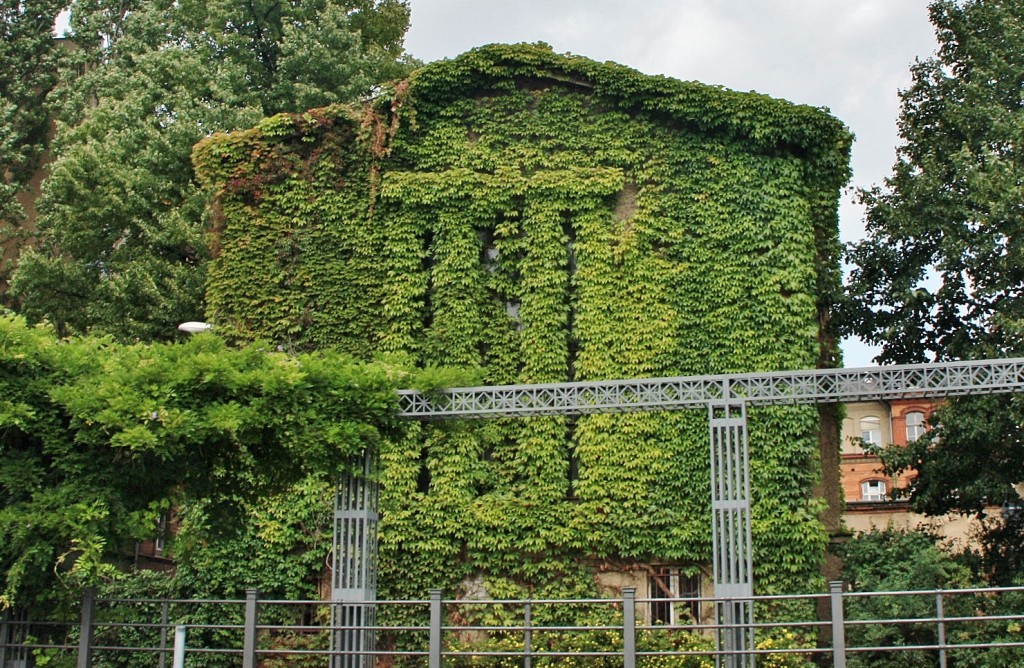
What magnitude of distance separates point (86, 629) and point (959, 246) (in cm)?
1570

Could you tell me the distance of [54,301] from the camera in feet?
94.8

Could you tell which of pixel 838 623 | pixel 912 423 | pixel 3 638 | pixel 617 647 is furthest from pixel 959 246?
pixel 912 423

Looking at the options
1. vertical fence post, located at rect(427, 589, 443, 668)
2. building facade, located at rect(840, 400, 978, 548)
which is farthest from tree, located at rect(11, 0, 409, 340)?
building facade, located at rect(840, 400, 978, 548)

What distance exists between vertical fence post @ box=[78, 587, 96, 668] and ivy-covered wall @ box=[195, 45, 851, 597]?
7.10 meters

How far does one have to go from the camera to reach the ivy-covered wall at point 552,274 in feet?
68.3

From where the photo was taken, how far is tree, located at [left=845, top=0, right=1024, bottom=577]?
21.2 meters

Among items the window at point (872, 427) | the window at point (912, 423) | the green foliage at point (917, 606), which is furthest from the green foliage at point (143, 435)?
the window at point (872, 427)

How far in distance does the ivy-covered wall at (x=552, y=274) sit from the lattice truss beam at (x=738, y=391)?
3.87 metres

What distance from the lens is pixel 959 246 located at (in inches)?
862

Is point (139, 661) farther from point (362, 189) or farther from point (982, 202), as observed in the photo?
point (982, 202)

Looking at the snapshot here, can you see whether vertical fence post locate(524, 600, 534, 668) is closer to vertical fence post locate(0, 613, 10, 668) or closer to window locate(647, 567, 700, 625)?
vertical fence post locate(0, 613, 10, 668)

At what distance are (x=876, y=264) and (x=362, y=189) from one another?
9.72m

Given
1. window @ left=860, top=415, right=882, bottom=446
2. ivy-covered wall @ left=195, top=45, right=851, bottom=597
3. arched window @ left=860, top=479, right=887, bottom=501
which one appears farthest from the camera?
window @ left=860, top=415, right=882, bottom=446

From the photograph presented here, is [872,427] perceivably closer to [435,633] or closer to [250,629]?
[435,633]
